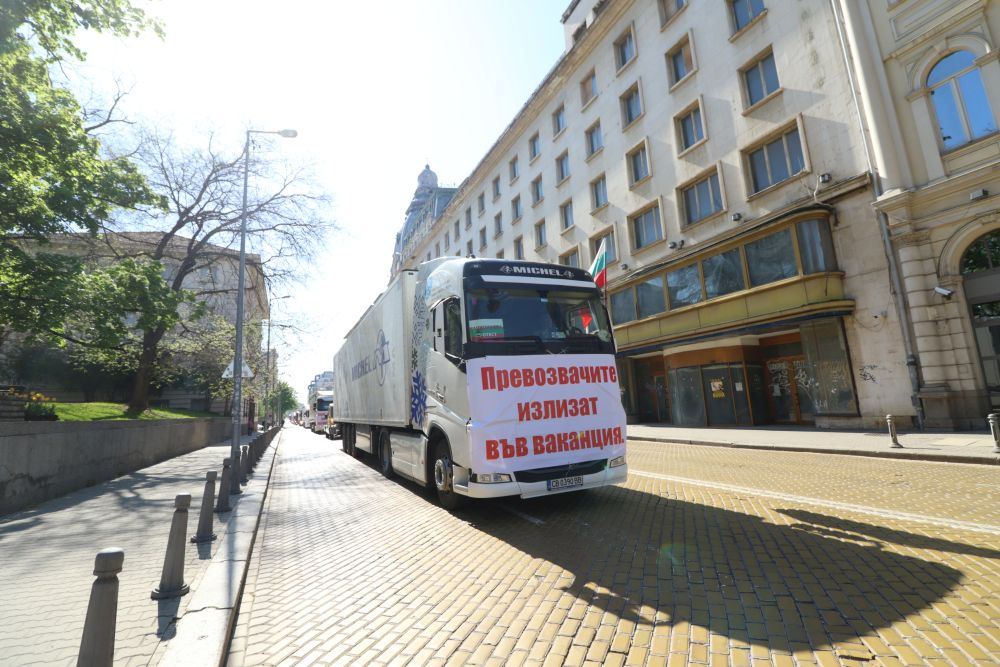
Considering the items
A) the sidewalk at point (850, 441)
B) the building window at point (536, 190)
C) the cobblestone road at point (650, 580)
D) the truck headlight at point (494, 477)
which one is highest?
the building window at point (536, 190)

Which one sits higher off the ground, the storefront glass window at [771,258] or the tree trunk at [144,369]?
the storefront glass window at [771,258]

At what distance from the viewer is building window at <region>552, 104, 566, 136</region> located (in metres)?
27.4

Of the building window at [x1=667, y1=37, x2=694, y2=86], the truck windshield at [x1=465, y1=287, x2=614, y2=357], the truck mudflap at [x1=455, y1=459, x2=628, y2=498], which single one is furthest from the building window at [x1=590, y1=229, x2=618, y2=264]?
the truck mudflap at [x1=455, y1=459, x2=628, y2=498]

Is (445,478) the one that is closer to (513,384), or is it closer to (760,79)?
(513,384)

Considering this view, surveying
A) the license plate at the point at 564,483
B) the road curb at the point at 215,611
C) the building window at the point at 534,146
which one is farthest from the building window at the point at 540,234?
the road curb at the point at 215,611

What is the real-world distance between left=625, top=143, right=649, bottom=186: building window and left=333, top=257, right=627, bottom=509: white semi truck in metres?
16.7

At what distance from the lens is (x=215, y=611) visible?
3596 mm

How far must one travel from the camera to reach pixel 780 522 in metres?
5.25

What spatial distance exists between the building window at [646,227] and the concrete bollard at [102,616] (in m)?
20.8

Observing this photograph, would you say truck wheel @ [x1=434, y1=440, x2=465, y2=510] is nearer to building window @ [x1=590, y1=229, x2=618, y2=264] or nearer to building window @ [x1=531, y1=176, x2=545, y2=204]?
building window @ [x1=590, y1=229, x2=618, y2=264]

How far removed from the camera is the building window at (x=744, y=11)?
55.5 ft

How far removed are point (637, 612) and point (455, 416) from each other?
3446mm

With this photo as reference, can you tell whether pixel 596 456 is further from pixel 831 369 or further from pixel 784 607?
pixel 831 369

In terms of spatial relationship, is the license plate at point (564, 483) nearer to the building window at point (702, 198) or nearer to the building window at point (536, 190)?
the building window at point (702, 198)
